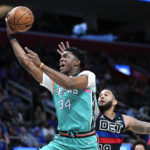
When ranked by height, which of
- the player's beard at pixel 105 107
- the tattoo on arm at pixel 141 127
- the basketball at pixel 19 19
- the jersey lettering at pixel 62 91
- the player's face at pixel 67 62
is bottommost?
the tattoo on arm at pixel 141 127

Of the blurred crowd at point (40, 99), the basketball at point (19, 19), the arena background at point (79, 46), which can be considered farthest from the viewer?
the arena background at point (79, 46)

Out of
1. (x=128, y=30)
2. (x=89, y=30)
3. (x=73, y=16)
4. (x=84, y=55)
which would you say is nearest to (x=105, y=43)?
(x=89, y=30)

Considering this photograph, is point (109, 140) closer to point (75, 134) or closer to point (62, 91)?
point (75, 134)

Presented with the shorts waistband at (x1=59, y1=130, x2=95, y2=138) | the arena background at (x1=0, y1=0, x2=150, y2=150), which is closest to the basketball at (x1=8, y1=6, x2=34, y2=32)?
the shorts waistband at (x1=59, y1=130, x2=95, y2=138)

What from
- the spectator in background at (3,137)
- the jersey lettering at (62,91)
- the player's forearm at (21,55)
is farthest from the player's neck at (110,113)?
the spectator in background at (3,137)

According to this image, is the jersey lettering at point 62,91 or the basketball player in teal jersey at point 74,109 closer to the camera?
the basketball player in teal jersey at point 74,109

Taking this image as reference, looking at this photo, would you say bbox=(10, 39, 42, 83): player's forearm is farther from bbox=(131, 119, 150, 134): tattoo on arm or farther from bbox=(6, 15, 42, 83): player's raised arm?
bbox=(131, 119, 150, 134): tattoo on arm

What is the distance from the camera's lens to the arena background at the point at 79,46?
11594mm

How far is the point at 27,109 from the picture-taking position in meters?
12.7

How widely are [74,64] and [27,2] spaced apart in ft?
52.4

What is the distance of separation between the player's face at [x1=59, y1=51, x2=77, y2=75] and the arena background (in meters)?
5.83

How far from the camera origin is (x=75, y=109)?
13.1 feet

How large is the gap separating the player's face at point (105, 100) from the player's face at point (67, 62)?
1.51m

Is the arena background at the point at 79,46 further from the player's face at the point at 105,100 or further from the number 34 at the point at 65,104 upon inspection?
the number 34 at the point at 65,104
